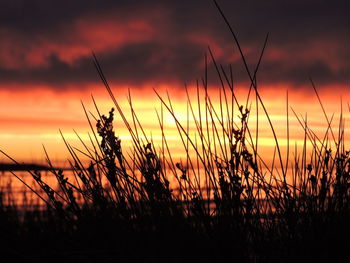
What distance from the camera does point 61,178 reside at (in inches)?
115

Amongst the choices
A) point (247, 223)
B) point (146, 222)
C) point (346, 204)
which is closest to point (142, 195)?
point (146, 222)

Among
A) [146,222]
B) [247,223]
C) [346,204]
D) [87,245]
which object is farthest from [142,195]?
[346,204]

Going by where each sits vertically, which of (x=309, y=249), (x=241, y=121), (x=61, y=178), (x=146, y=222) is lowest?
(x=309, y=249)

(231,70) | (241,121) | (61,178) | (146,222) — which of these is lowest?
(146,222)

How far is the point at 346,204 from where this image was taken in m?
2.76

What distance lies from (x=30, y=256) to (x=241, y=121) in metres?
1.30

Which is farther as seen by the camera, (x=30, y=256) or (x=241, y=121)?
(x=241, y=121)

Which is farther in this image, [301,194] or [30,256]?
[301,194]

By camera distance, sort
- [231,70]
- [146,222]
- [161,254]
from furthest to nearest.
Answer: [231,70], [146,222], [161,254]

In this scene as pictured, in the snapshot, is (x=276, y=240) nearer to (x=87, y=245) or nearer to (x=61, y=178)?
(x=87, y=245)

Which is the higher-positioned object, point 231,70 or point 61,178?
point 231,70

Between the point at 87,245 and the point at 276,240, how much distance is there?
0.97m

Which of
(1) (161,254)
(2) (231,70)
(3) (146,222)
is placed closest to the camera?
(1) (161,254)

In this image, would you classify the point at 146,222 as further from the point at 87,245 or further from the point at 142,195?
the point at 87,245
